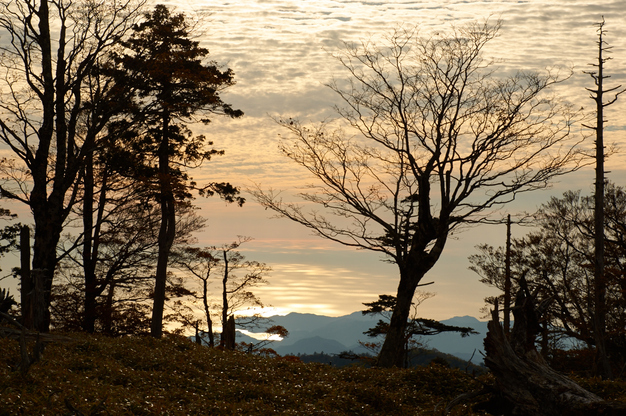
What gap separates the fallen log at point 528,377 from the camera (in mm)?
6957

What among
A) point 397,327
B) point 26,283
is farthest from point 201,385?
point 26,283

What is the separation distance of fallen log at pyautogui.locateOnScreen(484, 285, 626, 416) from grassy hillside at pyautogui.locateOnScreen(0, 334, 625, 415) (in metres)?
2.75

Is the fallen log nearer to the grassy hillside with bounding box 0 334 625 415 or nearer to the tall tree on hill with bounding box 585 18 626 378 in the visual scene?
the grassy hillside with bounding box 0 334 625 415

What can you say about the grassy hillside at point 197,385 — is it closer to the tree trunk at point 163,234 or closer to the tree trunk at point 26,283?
the tree trunk at point 26,283

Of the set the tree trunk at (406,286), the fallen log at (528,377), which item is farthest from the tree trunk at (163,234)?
the fallen log at (528,377)

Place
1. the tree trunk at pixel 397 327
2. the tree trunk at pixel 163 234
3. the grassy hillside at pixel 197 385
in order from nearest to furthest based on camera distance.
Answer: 1. the grassy hillside at pixel 197 385
2. the tree trunk at pixel 397 327
3. the tree trunk at pixel 163 234

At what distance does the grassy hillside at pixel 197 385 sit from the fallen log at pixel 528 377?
225cm

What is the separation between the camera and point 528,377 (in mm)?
7707

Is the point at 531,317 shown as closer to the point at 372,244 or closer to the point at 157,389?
the point at 157,389

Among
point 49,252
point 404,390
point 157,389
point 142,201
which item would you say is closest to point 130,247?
point 142,201

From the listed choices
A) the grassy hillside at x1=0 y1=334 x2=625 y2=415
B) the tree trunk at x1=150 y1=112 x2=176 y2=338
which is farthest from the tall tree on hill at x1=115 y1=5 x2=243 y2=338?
the grassy hillside at x1=0 y1=334 x2=625 y2=415

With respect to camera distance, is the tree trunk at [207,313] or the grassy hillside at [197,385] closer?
the grassy hillside at [197,385]

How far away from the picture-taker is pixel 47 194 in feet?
58.9

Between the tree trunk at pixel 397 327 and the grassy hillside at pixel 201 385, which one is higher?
the tree trunk at pixel 397 327
